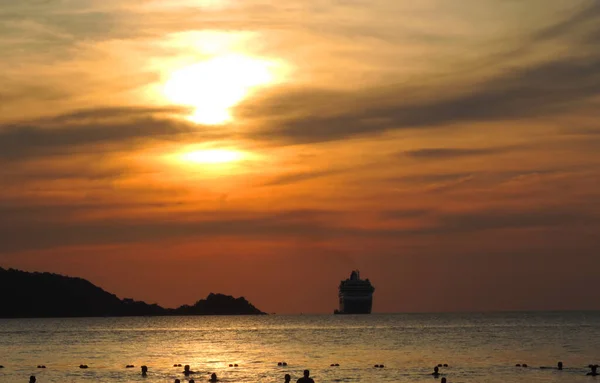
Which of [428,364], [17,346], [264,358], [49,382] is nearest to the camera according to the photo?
[49,382]

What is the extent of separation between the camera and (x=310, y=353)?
139375 millimetres

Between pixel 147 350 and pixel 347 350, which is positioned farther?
pixel 147 350

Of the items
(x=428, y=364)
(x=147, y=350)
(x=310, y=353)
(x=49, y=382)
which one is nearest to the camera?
(x=49, y=382)

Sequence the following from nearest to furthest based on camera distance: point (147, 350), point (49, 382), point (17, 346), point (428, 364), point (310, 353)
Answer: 1. point (49, 382)
2. point (428, 364)
3. point (310, 353)
4. point (147, 350)
5. point (17, 346)

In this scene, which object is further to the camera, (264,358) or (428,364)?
(264,358)

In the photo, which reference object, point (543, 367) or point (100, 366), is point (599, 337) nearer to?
point (543, 367)

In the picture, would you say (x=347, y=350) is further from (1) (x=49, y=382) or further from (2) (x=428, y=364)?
(1) (x=49, y=382)

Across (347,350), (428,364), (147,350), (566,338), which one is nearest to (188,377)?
(428,364)

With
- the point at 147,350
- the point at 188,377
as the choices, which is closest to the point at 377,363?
the point at 188,377

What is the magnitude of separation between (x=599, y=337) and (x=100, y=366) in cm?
10337

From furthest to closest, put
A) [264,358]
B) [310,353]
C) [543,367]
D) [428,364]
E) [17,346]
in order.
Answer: [17,346] < [310,353] < [264,358] < [428,364] < [543,367]

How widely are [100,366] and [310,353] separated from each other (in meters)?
35.0

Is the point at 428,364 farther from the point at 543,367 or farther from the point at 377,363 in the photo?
the point at 543,367

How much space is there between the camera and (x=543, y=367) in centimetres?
10506
